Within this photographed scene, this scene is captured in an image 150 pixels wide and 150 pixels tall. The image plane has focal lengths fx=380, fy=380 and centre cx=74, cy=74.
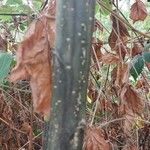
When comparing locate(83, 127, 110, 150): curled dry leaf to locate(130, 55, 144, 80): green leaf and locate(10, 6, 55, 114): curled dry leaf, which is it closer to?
locate(10, 6, 55, 114): curled dry leaf

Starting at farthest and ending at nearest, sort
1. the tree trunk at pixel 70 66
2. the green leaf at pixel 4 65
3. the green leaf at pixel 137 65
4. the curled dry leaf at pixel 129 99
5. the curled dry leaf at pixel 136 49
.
→ the curled dry leaf at pixel 136 49, the green leaf at pixel 137 65, the curled dry leaf at pixel 129 99, the green leaf at pixel 4 65, the tree trunk at pixel 70 66

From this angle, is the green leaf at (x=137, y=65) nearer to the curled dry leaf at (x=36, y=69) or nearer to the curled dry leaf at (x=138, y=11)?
the curled dry leaf at (x=138, y=11)

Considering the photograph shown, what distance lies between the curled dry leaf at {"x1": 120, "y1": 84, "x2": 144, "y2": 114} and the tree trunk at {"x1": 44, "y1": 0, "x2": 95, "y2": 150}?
51 centimetres

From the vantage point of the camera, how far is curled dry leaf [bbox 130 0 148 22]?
146cm

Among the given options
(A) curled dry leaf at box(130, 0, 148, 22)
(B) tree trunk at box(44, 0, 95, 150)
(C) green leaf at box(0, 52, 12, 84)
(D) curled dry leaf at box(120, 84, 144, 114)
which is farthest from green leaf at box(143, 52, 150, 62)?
(B) tree trunk at box(44, 0, 95, 150)

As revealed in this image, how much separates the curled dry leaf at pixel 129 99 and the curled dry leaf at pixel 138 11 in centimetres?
44

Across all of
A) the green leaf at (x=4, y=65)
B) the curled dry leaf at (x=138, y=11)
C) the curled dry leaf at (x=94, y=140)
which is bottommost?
the curled dry leaf at (x=94, y=140)

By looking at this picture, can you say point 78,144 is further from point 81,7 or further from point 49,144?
point 81,7

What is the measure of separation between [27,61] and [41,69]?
3 centimetres

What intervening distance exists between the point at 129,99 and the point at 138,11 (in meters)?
0.47

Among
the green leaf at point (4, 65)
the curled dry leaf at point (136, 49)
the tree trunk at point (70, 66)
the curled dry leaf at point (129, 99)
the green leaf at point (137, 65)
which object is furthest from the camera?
the curled dry leaf at point (136, 49)

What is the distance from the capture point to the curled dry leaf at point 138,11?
146cm

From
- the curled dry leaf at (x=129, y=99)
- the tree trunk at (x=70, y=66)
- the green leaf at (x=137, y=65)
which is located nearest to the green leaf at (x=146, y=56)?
the green leaf at (x=137, y=65)

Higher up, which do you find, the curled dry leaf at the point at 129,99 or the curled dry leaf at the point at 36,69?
the curled dry leaf at the point at 36,69
